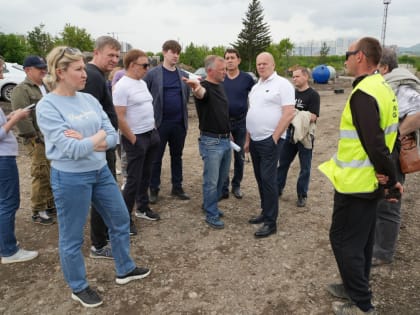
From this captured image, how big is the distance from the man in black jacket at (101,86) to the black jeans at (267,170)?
1504 millimetres

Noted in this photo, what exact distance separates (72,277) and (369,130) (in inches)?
91.4

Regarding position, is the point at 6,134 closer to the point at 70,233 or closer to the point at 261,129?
the point at 70,233

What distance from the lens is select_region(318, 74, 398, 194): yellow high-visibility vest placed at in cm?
213

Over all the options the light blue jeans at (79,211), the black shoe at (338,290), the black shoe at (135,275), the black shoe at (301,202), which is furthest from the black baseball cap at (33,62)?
the black shoe at (338,290)

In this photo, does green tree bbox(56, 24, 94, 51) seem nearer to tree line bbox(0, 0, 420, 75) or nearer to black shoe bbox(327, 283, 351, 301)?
tree line bbox(0, 0, 420, 75)

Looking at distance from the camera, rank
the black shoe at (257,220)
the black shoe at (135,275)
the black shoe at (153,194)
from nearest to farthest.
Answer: the black shoe at (135,275) < the black shoe at (257,220) < the black shoe at (153,194)

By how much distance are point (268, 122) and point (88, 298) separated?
2.29m

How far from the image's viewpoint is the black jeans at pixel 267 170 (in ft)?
11.8

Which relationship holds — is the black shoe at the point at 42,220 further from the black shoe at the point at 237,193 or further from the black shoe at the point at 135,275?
the black shoe at the point at 237,193

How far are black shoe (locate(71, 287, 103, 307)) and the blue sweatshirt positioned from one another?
99 cm

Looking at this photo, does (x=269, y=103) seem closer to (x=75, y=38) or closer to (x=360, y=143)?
(x=360, y=143)

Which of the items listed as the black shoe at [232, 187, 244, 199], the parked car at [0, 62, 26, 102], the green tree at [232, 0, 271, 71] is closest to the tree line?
the green tree at [232, 0, 271, 71]

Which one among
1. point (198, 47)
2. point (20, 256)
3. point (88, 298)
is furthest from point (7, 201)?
point (198, 47)

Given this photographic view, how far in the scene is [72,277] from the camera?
258 centimetres
